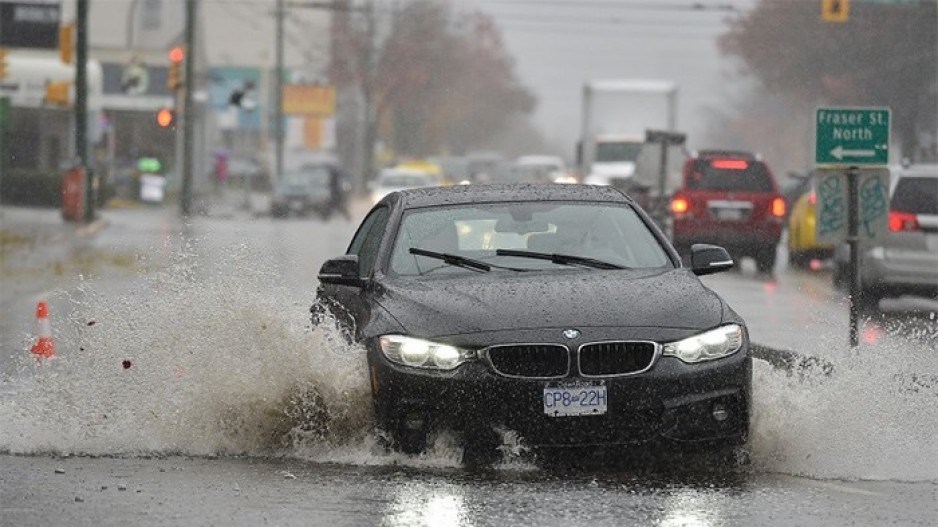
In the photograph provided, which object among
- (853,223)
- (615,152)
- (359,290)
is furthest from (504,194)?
(615,152)

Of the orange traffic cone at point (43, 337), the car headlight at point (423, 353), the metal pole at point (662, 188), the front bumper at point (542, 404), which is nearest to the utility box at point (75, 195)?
the metal pole at point (662, 188)

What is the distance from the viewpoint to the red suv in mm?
30094

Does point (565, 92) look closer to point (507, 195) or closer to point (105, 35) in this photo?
point (105, 35)

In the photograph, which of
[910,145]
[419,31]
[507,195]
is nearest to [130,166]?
[910,145]

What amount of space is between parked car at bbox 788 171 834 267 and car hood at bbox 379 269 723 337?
68.2 feet

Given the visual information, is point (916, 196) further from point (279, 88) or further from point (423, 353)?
point (279, 88)

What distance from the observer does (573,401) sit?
8289 millimetres

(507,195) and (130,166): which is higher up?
(507,195)

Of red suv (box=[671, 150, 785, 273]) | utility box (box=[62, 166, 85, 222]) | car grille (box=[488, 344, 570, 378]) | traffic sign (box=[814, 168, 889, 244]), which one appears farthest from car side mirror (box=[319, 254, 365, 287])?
utility box (box=[62, 166, 85, 222])

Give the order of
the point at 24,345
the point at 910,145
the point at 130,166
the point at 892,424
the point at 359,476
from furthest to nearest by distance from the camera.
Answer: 1. the point at 130,166
2. the point at 910,145
3. the point at 24,345
4. the point at 892,424
5. the point at 359,476

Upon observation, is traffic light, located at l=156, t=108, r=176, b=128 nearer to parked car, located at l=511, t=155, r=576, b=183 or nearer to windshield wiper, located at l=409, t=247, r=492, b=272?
parked car, located at l=511, t=155, r=576, b=183

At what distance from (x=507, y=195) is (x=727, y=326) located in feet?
6.42

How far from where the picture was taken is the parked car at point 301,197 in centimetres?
5556

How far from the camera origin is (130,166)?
70.2 meters
